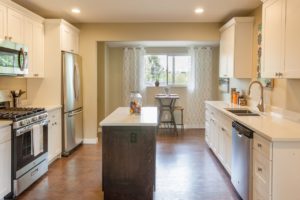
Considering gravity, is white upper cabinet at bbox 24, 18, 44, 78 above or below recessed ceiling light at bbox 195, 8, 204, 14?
below

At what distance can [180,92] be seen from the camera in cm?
809

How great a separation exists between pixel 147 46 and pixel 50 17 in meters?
3.17

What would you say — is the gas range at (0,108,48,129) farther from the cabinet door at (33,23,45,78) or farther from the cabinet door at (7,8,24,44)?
the cabinet door at (7,8,24,44)

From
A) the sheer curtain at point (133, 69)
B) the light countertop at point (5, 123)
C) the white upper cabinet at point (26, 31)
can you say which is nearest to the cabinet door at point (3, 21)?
the white upper cabinet at point (26, 31)

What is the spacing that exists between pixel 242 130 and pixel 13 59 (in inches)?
117

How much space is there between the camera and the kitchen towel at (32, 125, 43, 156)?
3.69 metres

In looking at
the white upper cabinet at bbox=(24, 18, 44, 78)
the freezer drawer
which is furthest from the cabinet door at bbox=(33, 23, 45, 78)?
the freezer drawer

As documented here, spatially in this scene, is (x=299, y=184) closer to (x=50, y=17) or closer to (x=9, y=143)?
(x=9, y=143)

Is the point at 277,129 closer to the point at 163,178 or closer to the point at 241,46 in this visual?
the point at 163,178

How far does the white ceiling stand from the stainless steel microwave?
938 millimetres

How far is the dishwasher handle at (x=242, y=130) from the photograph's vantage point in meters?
2.87

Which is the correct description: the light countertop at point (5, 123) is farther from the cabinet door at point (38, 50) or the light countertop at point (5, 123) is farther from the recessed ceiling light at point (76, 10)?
the recessed ceiling light at point (76, 10)

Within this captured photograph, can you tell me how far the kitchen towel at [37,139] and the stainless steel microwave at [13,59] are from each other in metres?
0.78

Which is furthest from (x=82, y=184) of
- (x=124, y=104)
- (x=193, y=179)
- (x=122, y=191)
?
(x=124, y=104)
